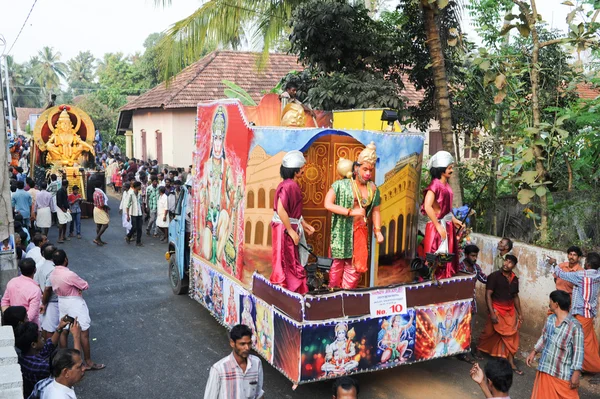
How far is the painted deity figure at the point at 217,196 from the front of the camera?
7305 mm

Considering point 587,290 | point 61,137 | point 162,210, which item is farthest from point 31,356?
point 61,137

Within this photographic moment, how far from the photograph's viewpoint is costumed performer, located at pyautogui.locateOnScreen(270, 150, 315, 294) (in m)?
6.12

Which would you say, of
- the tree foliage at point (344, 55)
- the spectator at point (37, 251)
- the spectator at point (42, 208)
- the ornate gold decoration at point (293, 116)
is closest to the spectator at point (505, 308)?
the ornate gold decoration at point (293, 116)

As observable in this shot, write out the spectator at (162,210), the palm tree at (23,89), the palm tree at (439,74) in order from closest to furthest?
the palm tree at (439,74), the spectator at (162,210), the palm tree at (23,89)

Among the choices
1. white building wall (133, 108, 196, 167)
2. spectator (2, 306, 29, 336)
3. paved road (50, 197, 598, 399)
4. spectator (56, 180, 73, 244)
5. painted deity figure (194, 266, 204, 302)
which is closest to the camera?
spectator (2, 306, 29, 336)

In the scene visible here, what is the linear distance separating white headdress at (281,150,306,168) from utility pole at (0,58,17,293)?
13.4ft

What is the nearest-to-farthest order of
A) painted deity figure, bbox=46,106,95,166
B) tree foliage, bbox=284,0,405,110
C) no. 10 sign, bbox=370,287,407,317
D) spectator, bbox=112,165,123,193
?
1. no. 10 sign, bbox=370,287,407,317
2. tree foliage, bbox=284,0,405,110
3. painted deity figure, bbox=46,106,95,166
4. spectator, bbox=112,165,123,193

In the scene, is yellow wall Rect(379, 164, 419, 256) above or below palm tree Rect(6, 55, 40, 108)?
below

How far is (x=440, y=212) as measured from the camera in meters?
6.67

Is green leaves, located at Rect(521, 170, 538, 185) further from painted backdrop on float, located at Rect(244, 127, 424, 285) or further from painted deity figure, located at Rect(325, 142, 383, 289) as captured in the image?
painted deity figure, located at Rect(325, 142, 383, 289)

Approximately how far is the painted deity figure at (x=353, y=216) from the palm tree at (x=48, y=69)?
67593mm

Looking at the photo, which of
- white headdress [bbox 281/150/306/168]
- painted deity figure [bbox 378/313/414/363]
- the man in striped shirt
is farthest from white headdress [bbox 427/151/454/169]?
the man in striped shirt

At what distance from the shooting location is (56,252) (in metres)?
6.71

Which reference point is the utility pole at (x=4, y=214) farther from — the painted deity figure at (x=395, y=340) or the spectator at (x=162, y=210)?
the spectator at (x=162, y=210)
